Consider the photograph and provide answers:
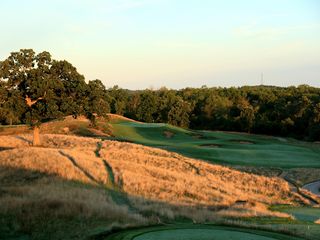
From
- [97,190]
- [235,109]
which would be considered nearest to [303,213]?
[97,190]

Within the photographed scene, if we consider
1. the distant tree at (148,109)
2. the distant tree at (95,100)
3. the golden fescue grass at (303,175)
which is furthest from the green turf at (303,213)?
the distant tree at (148,109)

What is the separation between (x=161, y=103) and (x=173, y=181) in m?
84.2

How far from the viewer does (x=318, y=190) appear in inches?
1256

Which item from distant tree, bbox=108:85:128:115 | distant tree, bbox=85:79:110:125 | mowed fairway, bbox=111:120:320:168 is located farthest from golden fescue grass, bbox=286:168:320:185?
distant tree, bbox=108:85:128:115

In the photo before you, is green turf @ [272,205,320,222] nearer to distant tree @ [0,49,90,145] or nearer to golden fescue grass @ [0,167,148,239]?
golden fescue grass @ [0,167,148,239]

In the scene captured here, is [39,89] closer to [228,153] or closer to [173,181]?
[173,181]

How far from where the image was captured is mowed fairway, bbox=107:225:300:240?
36.4 ft

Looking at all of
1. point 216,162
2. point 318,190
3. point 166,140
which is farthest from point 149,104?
point 318,190

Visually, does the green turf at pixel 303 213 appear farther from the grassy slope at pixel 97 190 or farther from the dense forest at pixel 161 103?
the dense forest at pixel 161 103

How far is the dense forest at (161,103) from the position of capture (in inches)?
1435

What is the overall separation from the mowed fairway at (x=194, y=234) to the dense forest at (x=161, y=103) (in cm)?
2529

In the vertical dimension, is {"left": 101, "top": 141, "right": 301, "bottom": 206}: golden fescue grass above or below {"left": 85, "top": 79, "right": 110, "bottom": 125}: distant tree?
below

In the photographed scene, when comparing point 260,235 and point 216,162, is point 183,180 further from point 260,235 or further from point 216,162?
point 260,235

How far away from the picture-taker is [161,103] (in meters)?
112
